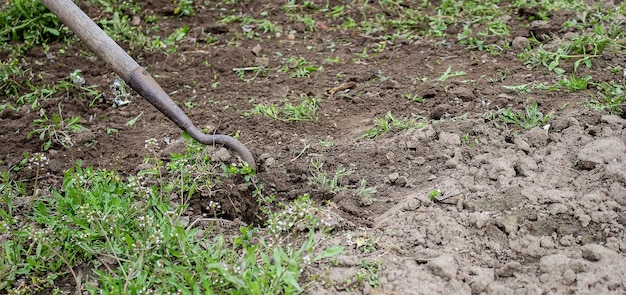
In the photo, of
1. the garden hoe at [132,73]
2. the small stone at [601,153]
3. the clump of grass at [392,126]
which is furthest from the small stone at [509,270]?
the garden hoe at [132,73]

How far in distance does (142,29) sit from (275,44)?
1.09 meters

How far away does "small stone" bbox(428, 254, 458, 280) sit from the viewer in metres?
2.70

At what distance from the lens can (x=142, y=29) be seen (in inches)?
208

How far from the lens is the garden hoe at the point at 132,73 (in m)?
3.41

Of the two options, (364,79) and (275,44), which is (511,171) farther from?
(275,44)

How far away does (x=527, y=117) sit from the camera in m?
3.66

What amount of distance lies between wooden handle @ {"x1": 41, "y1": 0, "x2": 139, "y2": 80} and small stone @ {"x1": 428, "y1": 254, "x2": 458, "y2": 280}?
1782 mm

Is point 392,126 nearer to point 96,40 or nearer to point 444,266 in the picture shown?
point 444,266

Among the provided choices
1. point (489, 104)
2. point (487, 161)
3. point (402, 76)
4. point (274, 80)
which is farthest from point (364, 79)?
point (487, 161)

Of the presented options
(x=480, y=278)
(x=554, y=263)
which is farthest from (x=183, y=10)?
(x=554, y=263)

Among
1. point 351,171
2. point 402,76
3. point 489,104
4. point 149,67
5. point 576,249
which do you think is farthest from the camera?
point 149,67

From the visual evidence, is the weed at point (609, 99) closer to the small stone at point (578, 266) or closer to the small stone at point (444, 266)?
the small stone at point (578, 266)

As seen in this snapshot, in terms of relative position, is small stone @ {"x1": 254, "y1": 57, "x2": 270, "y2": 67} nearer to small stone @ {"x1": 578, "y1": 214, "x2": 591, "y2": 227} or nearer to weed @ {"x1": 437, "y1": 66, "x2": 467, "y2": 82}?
weed @ {"x1": 437, "y1": 66, "x2": 467, "y2": 82}

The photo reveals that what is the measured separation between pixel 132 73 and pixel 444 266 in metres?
1.81
